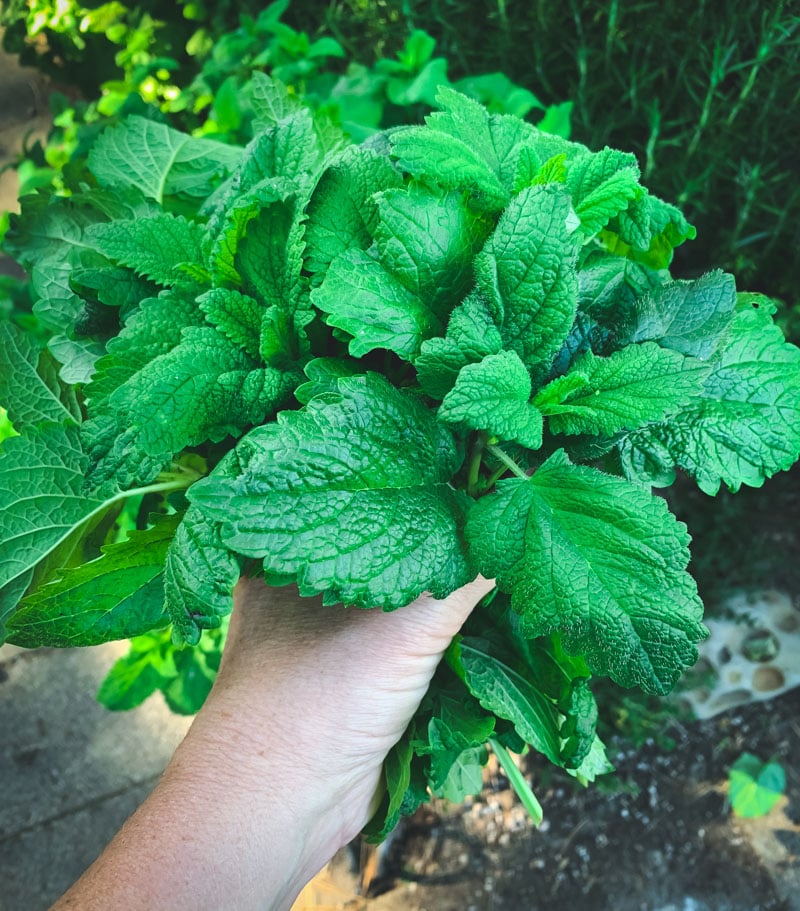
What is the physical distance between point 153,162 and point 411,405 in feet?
1.87

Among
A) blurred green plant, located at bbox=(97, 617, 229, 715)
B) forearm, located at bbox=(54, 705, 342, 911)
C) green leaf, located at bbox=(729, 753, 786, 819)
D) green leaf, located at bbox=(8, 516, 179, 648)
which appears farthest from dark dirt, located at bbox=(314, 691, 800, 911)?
green leaf, located at bbox=(8, 516, 179, 648)

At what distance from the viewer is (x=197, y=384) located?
72 centimetres

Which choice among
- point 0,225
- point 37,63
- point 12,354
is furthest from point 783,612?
point 37,63

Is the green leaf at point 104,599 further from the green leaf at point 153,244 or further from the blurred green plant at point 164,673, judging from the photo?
the blurred green plant at point 164,673

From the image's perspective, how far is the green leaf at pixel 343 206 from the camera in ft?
2.48

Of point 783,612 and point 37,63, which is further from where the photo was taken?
point 37,63

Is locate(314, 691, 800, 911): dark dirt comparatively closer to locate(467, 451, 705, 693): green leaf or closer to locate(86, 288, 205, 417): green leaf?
locate(467, 451, 705, 693): green leaf

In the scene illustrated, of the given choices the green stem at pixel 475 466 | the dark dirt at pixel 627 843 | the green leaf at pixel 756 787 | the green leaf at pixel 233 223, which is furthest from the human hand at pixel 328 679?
the green leaf at pixel 756 787

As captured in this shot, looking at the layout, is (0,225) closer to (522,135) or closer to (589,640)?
(522,135)

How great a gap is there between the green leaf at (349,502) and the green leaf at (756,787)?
1480 mm

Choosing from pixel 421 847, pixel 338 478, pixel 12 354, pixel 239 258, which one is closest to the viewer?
pixel 338 478

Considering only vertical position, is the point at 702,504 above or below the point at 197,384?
below

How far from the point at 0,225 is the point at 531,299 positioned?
1640 millimetres

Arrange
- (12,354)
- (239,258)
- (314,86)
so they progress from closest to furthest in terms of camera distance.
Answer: (239,258) < (12,354) < (314,86)
